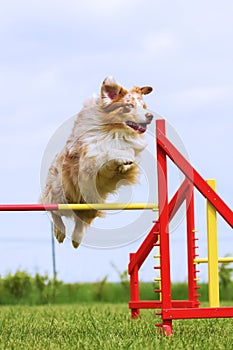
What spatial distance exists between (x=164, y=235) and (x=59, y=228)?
1371 mm

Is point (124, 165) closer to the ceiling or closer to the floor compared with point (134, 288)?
closer to the ceiling

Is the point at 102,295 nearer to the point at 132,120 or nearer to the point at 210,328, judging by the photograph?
the point at 210,328

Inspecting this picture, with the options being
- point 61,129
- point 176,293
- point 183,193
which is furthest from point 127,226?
point 176,293

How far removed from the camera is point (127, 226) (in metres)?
4.68

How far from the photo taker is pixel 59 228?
5.37 meters

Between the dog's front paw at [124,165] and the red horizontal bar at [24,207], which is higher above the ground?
the dog's front paw at [124,165]

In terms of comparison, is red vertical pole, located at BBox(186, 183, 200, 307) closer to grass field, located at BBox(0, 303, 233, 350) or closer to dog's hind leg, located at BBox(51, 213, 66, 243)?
grass field, located at BBox(0, 303, 233, 350)

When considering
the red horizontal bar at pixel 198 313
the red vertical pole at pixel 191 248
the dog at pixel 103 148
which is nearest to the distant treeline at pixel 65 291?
the red vertical pole at pixel 191 248

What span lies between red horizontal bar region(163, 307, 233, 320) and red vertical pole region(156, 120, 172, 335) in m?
0.04

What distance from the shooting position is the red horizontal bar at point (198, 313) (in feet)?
13.7

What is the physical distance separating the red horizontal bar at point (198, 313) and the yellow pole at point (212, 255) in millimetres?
78

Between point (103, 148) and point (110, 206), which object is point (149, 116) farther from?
point (110, 206)

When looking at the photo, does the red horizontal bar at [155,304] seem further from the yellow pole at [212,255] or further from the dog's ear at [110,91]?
the dog's ear at [110,91]

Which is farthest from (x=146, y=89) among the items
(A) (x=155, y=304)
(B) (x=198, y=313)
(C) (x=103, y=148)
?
(A) (x=155, y=304)
